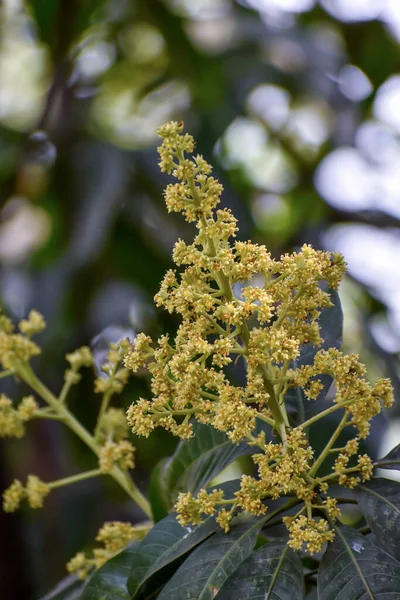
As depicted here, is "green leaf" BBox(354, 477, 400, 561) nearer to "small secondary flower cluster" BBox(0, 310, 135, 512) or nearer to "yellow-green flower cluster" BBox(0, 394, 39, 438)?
"small secondary flower cluster" BBox(0, 310, 135, 512)

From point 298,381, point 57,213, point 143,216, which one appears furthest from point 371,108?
point 298,381

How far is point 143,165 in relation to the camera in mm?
2484

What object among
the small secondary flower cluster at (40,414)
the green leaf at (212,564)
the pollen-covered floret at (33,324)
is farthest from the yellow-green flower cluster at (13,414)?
the green leaf at (212,564)

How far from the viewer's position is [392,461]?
2.50 feet

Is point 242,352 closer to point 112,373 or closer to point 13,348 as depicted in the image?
point 112,373

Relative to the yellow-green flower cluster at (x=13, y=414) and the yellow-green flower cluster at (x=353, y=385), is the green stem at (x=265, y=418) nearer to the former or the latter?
the yellow-green flower cluster at (x=353, y=385)

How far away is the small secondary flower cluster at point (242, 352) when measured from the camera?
0.65 meters

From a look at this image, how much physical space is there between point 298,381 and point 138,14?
8.43 feet

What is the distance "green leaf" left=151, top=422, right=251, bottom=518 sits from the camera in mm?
829

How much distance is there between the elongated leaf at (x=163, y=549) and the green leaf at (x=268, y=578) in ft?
0.22

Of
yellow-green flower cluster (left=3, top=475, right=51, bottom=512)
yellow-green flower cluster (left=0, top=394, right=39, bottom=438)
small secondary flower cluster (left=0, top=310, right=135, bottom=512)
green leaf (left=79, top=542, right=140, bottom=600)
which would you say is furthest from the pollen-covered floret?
green leaf (left=79, top=542, right=140, bottom=600)

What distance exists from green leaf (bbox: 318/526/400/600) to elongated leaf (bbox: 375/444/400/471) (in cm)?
9

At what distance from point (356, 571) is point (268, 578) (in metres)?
0.08

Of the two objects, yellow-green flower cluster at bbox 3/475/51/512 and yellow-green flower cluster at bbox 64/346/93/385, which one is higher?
yellow-green flower cluster at bbox 64/346/93/385
